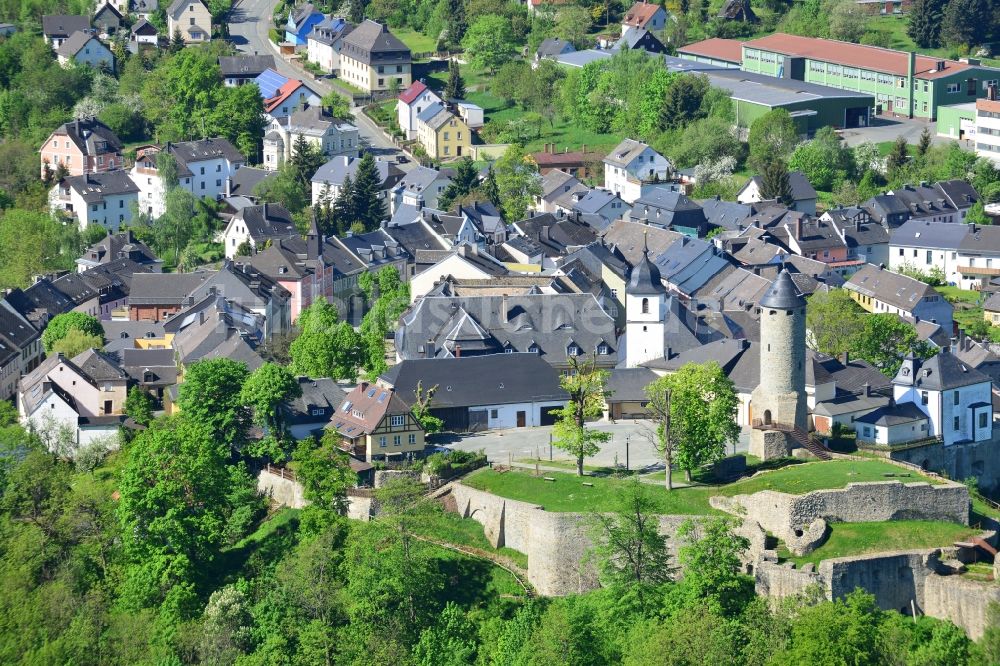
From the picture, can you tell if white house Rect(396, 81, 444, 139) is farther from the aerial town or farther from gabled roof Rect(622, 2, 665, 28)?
gabled roof Rect(622, 2, 665, 28)

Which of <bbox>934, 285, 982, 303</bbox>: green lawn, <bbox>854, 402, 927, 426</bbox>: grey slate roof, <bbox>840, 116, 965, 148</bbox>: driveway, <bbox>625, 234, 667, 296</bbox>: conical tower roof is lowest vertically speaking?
<bbox>934, 285, 982, 303</bbox>: green lawn

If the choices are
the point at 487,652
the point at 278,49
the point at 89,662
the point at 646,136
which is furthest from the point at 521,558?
the point at 278,49

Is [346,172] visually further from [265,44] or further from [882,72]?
[882,72]

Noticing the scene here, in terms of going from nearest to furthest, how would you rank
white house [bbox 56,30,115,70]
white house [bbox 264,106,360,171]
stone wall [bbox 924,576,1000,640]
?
stone wall [bbox 924,576,1000,640], white house [bbox 264,106,360,171], white house [bbox 56,30,115,70]

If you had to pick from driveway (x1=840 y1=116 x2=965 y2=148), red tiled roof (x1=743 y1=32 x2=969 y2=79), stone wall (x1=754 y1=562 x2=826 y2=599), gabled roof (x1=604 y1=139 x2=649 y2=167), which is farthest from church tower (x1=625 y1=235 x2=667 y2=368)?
red tiled roof (x1=743 y1=32 x2=969 y2=79)

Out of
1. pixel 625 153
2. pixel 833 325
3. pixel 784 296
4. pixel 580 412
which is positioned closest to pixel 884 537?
pixel 784 296

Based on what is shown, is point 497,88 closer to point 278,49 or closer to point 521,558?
point 278,49

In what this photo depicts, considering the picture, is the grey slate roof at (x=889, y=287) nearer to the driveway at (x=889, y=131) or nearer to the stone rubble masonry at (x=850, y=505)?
the driveway at (x=889, y=131)

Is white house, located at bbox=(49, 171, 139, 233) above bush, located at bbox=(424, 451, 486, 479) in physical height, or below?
below
